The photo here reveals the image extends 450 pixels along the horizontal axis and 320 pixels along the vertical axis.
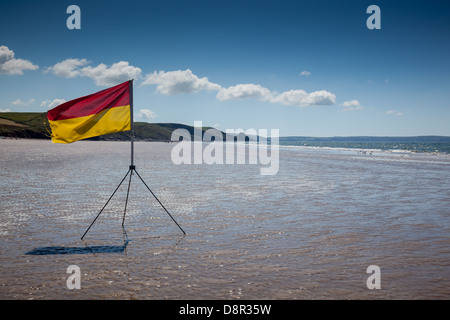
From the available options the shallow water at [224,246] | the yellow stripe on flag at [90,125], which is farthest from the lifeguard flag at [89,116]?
the shallow water at [224,246]

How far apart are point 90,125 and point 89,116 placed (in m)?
0.25

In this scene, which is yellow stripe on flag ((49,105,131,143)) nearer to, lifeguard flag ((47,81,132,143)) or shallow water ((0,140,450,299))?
lifeguard flag ((47,81,132,143))

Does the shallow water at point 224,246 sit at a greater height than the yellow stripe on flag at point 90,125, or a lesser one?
lesser

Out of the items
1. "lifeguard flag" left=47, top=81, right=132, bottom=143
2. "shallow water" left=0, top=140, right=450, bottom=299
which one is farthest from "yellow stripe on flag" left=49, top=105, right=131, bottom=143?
"shallow water" left=0, top=140, right=450, bottom=299

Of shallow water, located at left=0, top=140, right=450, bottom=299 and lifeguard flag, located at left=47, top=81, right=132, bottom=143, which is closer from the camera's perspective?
shallow water, located at left=0, top=140, right=450, bottom=299

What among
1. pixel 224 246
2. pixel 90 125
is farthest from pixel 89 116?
pixel 224 246

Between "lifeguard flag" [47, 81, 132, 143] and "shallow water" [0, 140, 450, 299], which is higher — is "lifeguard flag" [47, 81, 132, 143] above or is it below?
above

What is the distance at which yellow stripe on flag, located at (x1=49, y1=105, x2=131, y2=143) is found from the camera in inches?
326

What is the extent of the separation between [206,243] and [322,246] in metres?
3.00

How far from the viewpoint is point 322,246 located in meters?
7.84

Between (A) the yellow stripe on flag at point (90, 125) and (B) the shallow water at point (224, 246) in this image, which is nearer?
(B) the shallow water at point (224, 246)

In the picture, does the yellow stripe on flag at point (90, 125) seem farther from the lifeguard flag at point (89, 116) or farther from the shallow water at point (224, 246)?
the shallow water at point (224, 246)

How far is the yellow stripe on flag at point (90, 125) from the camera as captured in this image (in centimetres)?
828
